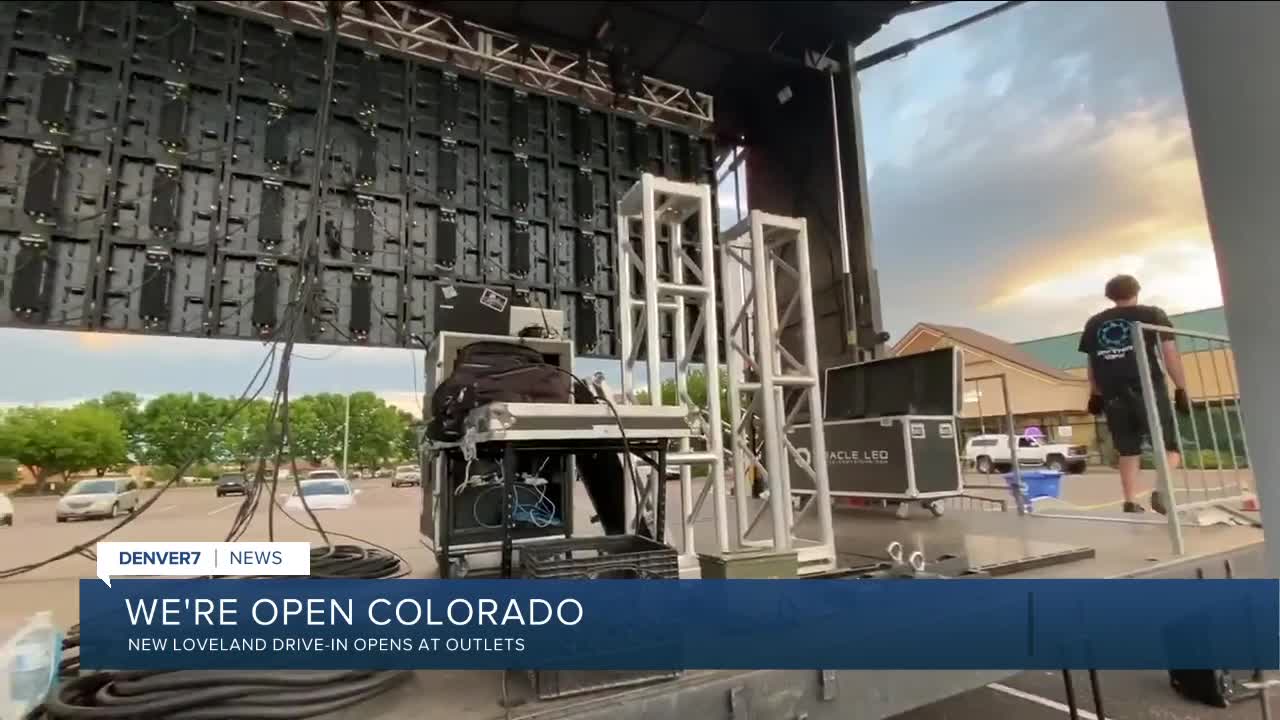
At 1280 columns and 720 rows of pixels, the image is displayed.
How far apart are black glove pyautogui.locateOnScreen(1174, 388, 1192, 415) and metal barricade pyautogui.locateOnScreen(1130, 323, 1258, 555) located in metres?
0.02

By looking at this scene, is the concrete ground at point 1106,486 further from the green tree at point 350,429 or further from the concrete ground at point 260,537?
the green tree at point 350,429

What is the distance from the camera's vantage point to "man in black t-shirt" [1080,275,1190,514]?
2.06 m

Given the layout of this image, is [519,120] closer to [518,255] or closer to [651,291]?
[518,255]

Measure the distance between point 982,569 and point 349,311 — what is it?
377 cm

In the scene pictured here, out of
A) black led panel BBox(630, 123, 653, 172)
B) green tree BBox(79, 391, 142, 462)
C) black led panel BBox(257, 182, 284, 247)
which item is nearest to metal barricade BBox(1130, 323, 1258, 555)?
black led panel BBox(630, 123, 653, 172)

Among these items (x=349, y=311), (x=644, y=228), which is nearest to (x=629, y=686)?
(x=644, y=228)

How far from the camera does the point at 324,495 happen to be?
2934 millimetres

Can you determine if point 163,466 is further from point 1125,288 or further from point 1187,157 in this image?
point 1125,288

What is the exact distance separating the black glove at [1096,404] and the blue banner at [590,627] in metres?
1.37

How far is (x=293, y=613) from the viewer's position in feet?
3.44

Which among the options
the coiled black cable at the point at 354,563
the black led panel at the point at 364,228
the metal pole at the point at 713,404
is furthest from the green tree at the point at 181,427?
the metal pole at the point at 713,404

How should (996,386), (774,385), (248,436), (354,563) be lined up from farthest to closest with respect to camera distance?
(996,386) → (248,436) → (354,563) → (774,385)

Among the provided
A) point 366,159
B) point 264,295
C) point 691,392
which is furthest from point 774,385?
point 366,159

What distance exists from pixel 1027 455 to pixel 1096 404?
743cm
